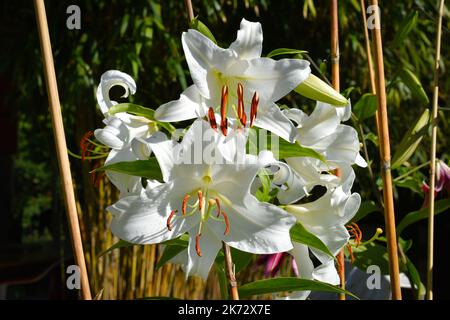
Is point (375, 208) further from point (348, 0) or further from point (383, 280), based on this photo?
point (348, 0)

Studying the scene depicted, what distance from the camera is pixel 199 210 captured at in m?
0.41

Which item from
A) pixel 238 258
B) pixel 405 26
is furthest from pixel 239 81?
pixel 405 26

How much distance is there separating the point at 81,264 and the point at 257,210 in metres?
0.11

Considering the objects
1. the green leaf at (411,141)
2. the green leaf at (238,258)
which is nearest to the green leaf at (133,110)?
the green leaf at (238,258)

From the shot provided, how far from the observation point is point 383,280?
1.07 metres

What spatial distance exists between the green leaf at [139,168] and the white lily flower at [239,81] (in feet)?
0.10

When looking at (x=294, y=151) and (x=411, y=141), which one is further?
(x=411, y=141)

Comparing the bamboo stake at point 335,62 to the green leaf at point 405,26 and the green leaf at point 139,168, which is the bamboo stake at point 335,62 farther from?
the green leaf at point 139,168

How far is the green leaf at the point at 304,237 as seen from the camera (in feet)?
1.37

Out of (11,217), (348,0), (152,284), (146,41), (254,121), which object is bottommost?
(152,284)

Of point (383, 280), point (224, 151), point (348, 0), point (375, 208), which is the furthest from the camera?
point (348, 0)

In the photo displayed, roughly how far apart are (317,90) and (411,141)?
0.19 m

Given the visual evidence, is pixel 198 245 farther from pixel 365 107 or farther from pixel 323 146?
pixel 365 107
